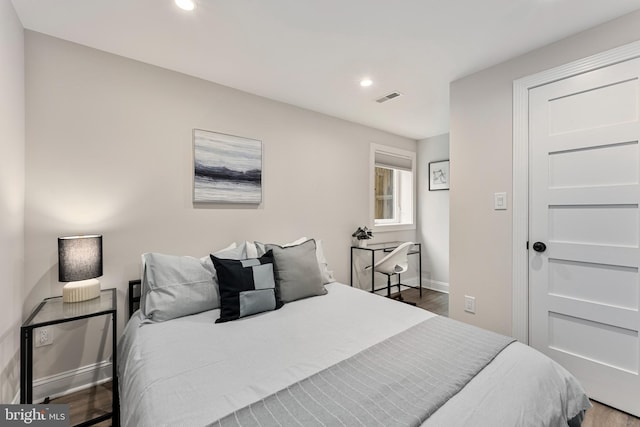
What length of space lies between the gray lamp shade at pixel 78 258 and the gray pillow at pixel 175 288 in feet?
0.90

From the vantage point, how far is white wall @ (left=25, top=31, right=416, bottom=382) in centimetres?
185

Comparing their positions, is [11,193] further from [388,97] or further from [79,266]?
[388,97]

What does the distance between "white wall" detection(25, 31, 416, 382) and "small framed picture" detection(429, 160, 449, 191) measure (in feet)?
7.58

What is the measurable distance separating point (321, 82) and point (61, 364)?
2886 mm

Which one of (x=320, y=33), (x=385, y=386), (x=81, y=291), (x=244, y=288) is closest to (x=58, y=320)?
(x=81, y=291)

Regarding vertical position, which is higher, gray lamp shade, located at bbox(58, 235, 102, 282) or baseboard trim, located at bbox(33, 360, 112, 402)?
gray lamp shade, located at bbox(58, 235, 102, 282)

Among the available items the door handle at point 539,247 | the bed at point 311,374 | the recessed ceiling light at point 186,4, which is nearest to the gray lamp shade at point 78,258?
the bed at point 311,374

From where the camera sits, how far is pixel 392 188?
4.50 meters

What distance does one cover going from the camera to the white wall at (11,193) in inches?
57.7

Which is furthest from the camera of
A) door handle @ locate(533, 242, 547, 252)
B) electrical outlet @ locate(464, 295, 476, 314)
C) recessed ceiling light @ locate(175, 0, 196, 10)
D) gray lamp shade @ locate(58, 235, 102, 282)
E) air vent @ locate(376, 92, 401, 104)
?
air vent @ locate(376, 92, 401, 104)

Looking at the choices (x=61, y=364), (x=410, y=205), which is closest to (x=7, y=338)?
(x=61, y=364)

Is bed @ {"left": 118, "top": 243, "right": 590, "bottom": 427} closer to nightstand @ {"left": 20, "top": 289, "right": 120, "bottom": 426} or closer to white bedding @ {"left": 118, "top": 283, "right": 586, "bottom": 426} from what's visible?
white bedding @ {"left": 118, "top": 283, "right": 586, "bottom": 426}

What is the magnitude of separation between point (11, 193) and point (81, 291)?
26.5 inches

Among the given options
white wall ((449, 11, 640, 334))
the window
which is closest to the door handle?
white wall ((449, 11, 640, 334))
